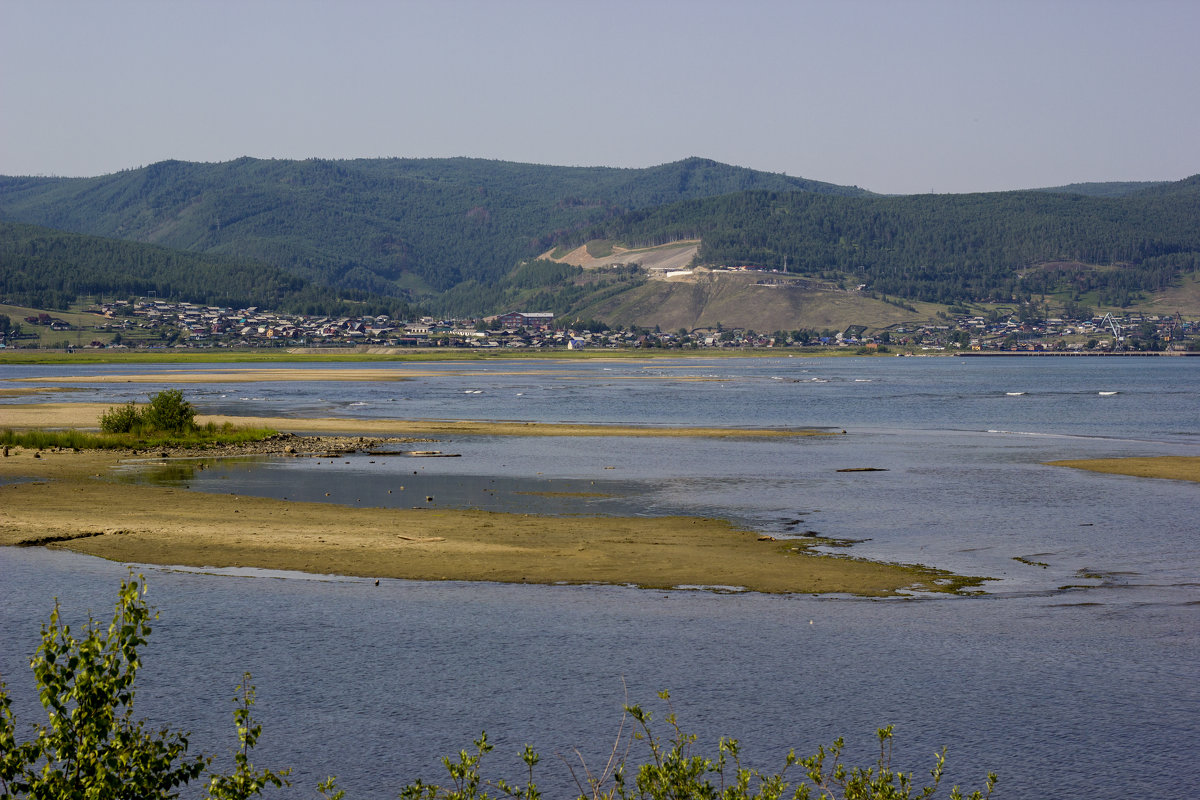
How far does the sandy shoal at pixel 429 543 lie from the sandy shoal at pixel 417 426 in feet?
97.2

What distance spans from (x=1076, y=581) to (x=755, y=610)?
8094 mm

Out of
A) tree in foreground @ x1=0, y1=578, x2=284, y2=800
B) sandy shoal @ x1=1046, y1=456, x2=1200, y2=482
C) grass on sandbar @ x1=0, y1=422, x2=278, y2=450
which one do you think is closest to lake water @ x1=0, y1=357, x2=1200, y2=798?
tree in foreground @ x1=0, y1=578, x2=284, y2=800

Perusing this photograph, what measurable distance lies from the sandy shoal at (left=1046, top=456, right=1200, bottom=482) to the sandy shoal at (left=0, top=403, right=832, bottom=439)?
18.6 m

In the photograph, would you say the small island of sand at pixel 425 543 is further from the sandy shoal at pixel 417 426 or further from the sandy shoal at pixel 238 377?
the sandy shoal at pixel 238 377

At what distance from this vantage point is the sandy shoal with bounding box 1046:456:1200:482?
4903cm

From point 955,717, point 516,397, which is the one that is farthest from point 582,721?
point 516,397

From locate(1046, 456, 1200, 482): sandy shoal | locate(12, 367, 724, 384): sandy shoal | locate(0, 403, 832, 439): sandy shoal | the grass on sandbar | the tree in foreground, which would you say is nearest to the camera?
the tree in foreground

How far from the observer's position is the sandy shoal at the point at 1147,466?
161ft

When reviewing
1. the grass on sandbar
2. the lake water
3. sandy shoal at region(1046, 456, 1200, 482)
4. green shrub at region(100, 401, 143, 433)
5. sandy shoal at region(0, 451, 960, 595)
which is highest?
green shrub at region(100, 401, 143, 433)

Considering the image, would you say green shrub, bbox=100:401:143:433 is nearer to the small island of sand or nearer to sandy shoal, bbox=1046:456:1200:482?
the small island of sand

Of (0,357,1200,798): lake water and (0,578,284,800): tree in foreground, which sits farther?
(0,357,1200,798): lake water

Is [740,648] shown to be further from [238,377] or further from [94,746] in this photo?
[238,377]

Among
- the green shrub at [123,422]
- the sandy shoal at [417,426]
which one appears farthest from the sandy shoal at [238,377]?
the green shrub at [123,422]

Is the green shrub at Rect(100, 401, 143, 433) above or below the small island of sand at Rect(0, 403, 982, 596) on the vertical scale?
above
